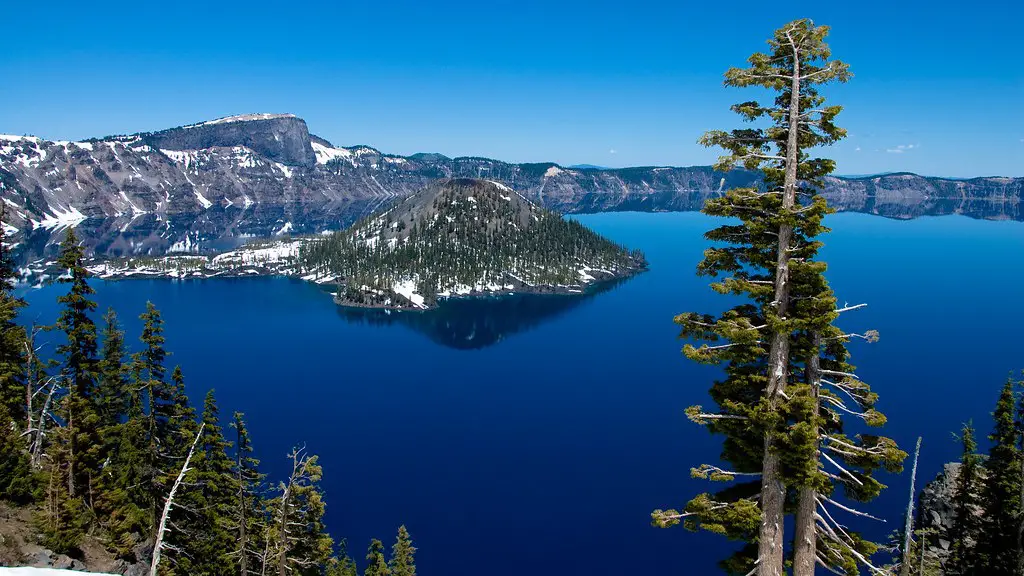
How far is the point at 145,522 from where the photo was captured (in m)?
41.0

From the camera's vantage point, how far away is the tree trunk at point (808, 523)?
1577 centimetres

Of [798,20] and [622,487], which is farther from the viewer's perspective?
[622,487]

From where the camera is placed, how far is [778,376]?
1581 cm

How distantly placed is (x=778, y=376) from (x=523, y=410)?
10463 centimetres

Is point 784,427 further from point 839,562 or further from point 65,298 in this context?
point 65,298

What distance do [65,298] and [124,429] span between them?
379 inches

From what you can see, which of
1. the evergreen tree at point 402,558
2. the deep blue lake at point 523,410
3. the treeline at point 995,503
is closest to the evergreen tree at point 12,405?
the evergreen tree at point 402,558

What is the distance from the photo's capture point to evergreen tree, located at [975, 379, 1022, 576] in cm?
3919

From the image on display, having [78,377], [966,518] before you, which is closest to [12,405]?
[78,377]

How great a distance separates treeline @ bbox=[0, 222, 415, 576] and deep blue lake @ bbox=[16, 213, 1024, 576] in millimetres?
31521

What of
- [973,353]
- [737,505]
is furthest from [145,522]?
[973,353]

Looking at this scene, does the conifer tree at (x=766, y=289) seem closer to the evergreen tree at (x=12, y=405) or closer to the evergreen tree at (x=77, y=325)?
the evergreen tree at (x=77, y=325)

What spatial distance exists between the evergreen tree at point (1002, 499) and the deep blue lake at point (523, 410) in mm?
32625

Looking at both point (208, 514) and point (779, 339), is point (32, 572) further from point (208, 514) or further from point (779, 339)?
point (208, 514)
